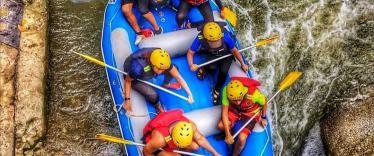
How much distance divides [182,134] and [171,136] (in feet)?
0.54

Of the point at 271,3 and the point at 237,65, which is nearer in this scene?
the point at 237,65

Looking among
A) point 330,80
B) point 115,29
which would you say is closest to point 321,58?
point 330,80

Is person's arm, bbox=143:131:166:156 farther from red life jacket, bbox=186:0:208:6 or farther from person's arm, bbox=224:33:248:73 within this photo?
red life jacket, bbox=186:0:208:6

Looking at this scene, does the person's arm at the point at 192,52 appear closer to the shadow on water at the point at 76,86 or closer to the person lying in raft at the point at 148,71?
the person lying in raft at the point at 148,71

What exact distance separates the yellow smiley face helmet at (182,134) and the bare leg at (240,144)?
2.50ft

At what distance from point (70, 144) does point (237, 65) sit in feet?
8.03

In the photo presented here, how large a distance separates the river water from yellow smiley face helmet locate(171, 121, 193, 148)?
67.0 inches

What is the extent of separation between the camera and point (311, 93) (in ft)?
22.5

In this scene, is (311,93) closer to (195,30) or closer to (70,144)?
(195,30)

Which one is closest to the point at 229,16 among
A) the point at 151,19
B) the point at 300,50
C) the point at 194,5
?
the point at 194,5

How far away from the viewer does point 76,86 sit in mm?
6656

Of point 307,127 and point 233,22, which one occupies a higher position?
point 233,22

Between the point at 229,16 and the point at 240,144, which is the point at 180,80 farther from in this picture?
the point at 229,16

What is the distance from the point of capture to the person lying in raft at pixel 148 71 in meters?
5.29
